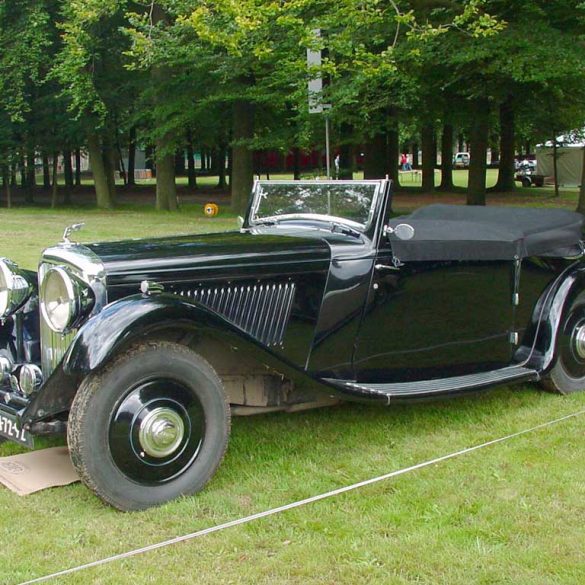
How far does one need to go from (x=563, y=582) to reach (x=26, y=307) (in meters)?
3.35

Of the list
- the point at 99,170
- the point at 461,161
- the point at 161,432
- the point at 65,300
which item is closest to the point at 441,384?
the point at 161,432

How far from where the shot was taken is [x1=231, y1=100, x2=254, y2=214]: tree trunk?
20.6 metres

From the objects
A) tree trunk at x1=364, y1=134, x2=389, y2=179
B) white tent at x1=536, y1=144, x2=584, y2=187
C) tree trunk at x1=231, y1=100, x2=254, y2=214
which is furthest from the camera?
white tent at x1=536, y1=144, x2=584, y2=187

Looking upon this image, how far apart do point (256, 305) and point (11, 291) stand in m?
1.54

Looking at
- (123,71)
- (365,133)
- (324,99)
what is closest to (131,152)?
(123,71)

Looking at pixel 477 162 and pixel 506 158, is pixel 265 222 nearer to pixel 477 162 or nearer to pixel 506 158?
pixel 477 162

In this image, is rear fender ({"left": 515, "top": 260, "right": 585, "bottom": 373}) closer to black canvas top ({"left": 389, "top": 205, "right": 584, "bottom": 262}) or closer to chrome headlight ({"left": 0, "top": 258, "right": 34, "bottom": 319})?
black canvas top ({"left": 389, "top": 205, "right": 584, "bottom": 262})

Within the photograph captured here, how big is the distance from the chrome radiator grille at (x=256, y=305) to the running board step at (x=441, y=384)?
0.42 meters

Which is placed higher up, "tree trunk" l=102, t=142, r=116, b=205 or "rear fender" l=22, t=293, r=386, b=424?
"tree trunk" l=102, t=142, r=116, b=205

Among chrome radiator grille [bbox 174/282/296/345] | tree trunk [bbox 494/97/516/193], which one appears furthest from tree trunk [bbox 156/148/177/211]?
chrome radiator grille [bbox 174/282/296/345]

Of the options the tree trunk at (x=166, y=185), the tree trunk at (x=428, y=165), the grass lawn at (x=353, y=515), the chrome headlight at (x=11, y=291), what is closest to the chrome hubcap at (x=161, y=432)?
the grass lawn at (x=353, y=515)

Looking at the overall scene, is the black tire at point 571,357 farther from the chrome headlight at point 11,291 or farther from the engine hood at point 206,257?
the chrome headlight at point 11,291

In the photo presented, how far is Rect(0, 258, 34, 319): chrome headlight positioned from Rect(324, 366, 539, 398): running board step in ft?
6.28

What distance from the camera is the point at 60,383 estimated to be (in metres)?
3.84
